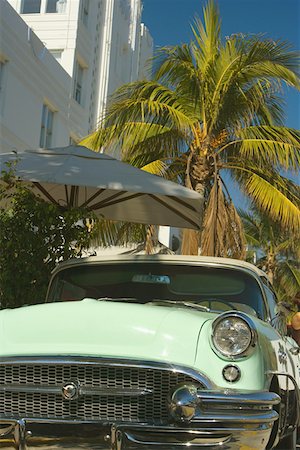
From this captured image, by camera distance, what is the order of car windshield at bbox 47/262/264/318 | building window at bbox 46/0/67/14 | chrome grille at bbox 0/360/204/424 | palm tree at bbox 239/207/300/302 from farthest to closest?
palm tree at bbox 239/207/300/302, building window at bbox 46/0/67/14, car windshield at bbox 47/262/264/318, chrome grille at bbox 0/360/204/424

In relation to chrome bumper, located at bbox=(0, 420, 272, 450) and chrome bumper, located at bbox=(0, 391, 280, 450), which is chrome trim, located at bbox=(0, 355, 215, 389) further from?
chrome bumper, located at bbox=(0, 420, 272, 450)

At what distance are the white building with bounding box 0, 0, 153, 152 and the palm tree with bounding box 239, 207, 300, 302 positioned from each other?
9529 mm

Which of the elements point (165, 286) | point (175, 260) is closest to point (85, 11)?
point (175, 260)

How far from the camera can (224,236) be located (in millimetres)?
11375

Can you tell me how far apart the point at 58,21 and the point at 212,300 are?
19.0 m

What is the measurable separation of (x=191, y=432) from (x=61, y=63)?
64.6 ft

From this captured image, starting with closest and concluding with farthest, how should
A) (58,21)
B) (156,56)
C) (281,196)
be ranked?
(281,196)
(156,56)
(58,21)

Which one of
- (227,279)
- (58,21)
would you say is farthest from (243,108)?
(58,21)

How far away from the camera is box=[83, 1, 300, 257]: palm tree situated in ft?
37.3

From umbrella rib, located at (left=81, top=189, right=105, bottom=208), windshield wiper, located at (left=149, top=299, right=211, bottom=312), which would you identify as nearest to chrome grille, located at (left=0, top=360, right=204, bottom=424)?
windshield wiper, located at (left=149, top=299, right=211, bottom=312)

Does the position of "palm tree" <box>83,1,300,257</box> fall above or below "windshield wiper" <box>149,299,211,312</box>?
above

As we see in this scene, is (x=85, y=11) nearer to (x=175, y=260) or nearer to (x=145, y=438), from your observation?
(x=175, y=260)

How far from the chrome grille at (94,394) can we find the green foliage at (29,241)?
110 inches

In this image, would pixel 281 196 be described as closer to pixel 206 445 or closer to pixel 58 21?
pixel 206 445
